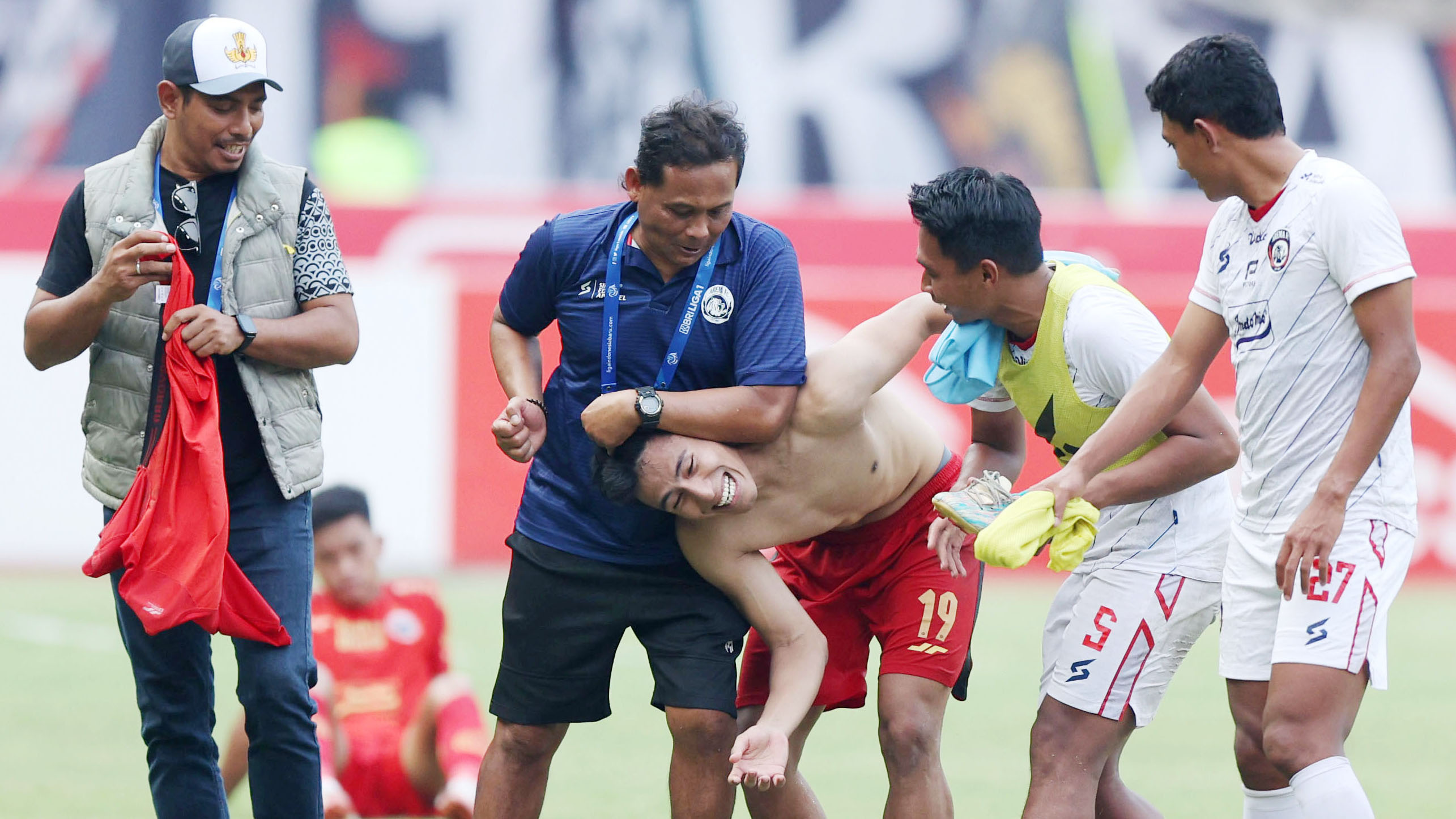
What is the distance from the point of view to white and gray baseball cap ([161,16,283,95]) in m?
3.97

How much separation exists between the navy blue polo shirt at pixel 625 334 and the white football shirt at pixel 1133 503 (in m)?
0.67

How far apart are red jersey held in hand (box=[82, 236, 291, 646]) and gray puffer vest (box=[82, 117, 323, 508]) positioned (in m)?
0.11

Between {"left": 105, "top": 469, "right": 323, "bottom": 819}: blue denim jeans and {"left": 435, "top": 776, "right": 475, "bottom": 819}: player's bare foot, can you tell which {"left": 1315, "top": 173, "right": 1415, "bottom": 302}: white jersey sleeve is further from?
{"left": 435, "top": 776, "right": 475, "bottom": 819}: player's bare foot

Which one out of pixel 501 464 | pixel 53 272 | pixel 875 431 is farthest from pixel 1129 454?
pixel 501 464

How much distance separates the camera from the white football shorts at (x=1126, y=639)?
4070 mm

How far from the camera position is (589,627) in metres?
4.30

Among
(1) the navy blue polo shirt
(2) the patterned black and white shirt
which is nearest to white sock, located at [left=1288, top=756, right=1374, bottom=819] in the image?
(1) the navy blue polo shirt

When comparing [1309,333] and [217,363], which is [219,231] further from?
[1309,333]

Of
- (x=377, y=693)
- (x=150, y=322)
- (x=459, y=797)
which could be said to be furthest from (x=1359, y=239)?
(x=377, y=693)

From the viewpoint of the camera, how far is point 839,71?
1852 centimetres

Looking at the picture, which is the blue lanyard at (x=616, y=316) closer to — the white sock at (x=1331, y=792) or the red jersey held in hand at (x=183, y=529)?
the red jersey held in hand at (x=183, y=529)

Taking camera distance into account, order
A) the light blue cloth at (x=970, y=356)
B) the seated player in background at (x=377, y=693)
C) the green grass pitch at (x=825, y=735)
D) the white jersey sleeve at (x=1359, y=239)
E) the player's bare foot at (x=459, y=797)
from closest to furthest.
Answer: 1. the white jersey sleeve at (x=1359, y=239)
2. the light blue cloth at (x=970, y=356)
3. the player's bare foot at (x=459, y=797)
4. the seated player in background at (x=377, y=693)
5. the green grass pitch at (x=825, y=735)

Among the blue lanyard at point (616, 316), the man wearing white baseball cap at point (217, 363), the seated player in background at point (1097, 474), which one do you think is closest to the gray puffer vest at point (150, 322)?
the man wearing white baseball cap at point (217, 363)

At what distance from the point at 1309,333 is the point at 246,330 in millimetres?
2442
